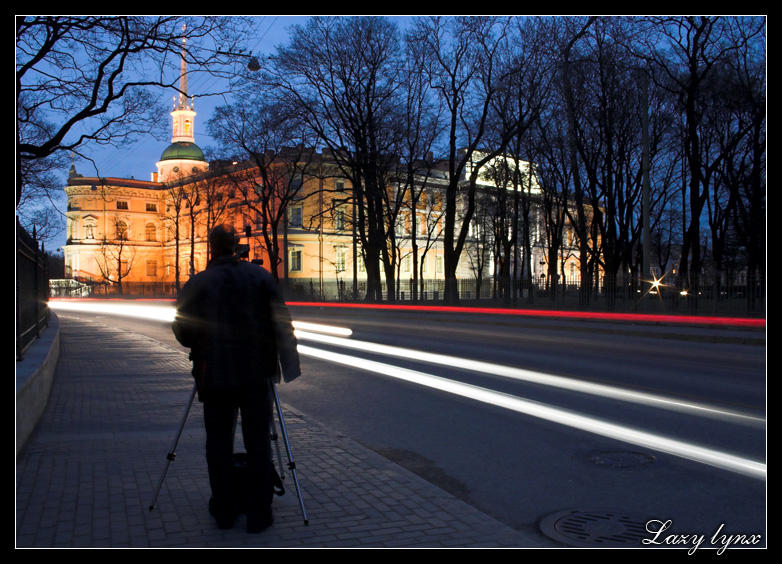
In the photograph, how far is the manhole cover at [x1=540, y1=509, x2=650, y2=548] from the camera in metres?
4.52

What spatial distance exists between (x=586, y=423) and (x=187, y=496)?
14.6 feet

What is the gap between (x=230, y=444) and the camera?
186 inches

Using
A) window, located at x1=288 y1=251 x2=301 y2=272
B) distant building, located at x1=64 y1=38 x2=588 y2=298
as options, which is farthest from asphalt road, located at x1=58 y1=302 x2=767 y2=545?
window, located at x1=288 y1=251 x2=301 y2=272

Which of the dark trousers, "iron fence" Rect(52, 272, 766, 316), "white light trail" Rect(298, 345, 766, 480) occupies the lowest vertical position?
"white light trail" Rect(298, 345, 766, 480)

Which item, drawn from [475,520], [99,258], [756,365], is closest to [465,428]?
[475,520]

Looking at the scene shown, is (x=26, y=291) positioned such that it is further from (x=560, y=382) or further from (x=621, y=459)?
(x=621, y=459)

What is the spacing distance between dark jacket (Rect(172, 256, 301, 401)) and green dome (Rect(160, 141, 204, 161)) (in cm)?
10330

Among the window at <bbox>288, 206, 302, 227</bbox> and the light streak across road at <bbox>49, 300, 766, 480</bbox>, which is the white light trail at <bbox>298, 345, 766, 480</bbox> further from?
the window at <bbox>288, 206, 302, 227</bbox>

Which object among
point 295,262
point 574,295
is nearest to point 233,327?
point 574,295

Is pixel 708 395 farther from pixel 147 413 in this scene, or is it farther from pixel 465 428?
pixel 147 413

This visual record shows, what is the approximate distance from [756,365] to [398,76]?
29.4m

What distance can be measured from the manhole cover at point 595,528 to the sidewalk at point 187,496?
0.27 meters

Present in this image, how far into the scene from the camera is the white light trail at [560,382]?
8461 mm

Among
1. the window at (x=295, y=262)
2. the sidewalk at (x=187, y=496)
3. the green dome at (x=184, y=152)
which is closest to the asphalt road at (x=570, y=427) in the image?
the sidewalk at (x=187, y=496)
